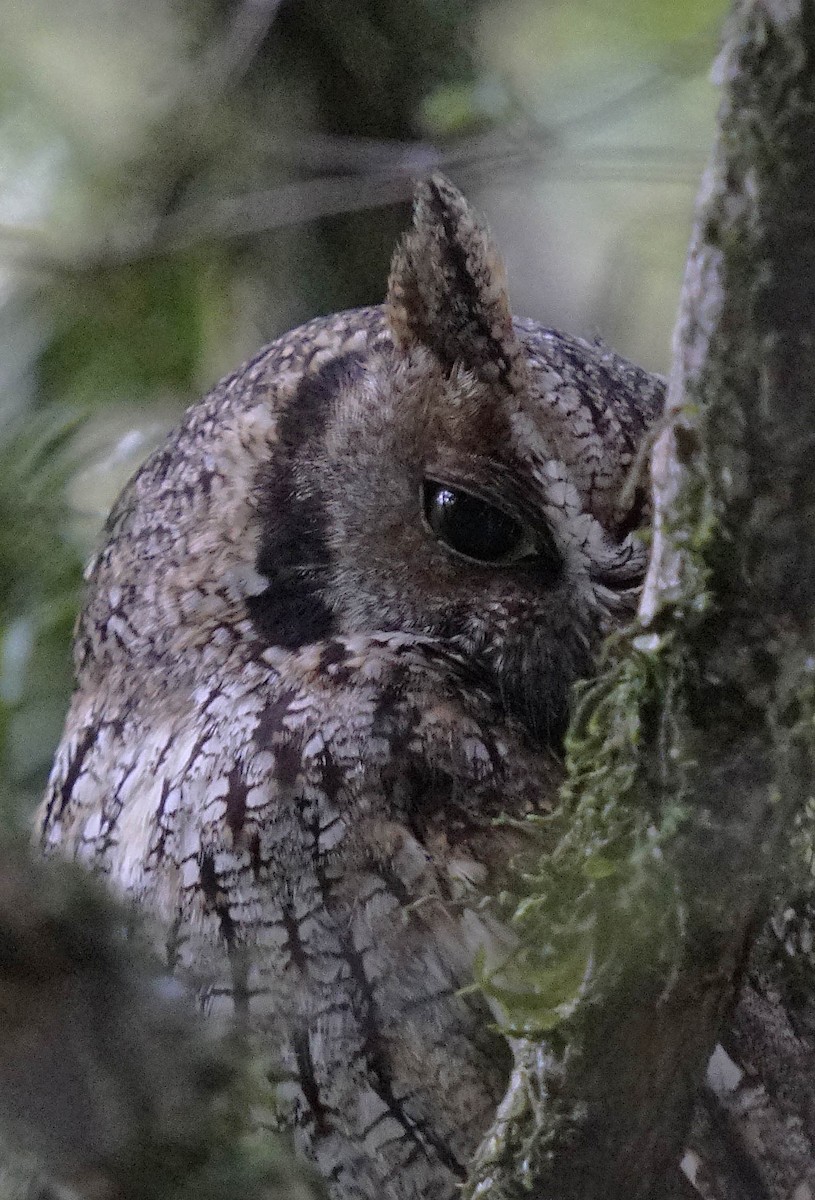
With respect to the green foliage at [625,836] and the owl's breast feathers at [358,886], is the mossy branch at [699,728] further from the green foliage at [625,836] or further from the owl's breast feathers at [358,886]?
the owl's breast feathers at [358,886]

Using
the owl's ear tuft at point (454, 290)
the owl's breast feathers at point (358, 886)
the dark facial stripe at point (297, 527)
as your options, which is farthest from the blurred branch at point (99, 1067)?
the owl's ear tuft at point (454, 290)

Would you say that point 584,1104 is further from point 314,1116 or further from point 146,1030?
point 314,1116

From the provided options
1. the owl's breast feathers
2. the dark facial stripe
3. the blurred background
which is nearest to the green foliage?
the owl's breast feathers

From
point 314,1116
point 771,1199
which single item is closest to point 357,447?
point 314,1116

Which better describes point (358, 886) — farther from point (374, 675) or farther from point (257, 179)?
point (257, 179)

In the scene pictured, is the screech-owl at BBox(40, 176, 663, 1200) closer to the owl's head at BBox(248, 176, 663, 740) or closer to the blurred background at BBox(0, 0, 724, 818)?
the owl's head at BBox(248, 176, 663, 740)

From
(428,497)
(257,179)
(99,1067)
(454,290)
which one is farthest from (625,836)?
(257,179)
